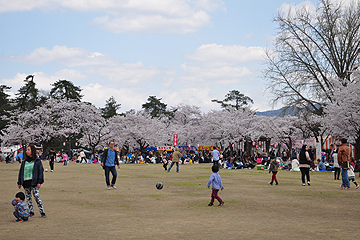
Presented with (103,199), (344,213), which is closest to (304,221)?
(344,213)

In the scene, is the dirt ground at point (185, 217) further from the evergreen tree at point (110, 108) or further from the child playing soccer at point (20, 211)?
the evergreen tree at point (110, 108)

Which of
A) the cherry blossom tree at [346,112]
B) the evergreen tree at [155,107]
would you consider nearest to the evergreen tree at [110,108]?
the evergreen tree at [155,107]

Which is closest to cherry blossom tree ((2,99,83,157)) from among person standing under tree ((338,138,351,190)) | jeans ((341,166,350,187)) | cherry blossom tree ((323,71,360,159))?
cherry blossom tree ((323,71,360,159))

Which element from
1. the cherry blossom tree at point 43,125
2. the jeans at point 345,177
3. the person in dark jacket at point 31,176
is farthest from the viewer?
the cherry blossom tree at point 43,125

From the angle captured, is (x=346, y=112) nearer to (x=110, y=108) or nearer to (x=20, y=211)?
(x=20, y=211)

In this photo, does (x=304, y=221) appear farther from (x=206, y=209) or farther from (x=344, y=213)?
(x=206, y=209)

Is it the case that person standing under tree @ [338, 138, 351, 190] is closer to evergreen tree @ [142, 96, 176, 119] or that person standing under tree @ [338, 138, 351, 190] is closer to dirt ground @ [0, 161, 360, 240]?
dirt ground @ [0, 161, 360, 240]

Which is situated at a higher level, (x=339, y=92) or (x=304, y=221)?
(x=339, y=92)

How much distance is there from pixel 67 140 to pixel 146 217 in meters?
76.1

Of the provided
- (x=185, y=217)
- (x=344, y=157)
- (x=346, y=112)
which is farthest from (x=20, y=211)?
(x=346, y=112)

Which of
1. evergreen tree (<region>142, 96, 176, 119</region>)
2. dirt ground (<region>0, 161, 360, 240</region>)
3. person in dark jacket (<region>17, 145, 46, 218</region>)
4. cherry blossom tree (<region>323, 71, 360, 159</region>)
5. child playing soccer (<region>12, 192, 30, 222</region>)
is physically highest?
evergreen tree (<region>142, 96, 176, 119</region>)

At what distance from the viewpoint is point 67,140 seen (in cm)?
8138

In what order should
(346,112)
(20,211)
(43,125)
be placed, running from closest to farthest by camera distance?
(20,211) → (346,112) → (43,125)

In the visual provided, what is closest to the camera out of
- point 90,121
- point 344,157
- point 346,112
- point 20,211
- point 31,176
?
point 20,211
